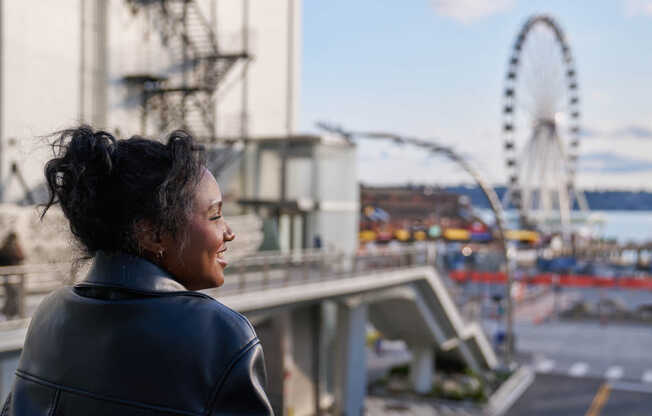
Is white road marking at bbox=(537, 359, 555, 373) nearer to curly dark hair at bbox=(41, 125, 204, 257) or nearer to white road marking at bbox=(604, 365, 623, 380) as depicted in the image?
white road marking at bbox=(604, 365, 623, 380)

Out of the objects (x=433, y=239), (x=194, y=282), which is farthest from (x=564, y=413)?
(x=433, y=239)

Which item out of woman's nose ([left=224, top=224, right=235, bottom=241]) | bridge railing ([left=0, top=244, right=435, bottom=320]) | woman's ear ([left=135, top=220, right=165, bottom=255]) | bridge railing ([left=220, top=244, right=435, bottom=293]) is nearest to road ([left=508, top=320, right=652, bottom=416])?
bridge railing ([left=220, top=244, right=435, bottom=293])

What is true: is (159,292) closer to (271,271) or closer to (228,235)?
(228,235)

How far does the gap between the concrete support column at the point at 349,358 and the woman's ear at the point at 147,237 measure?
19877 mm

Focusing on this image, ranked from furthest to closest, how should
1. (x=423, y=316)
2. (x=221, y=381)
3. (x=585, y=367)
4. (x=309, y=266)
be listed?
(x=585, y=367) < (x=423, y=316) < (x=309, y=266) < (x=221, y=381)

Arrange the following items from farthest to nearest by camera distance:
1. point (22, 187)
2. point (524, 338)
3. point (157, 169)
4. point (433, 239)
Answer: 1. point (433, 239)
2. point (524, 338)
3. point (22, 187)
4. point (157, 169)

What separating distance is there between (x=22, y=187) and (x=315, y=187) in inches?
392

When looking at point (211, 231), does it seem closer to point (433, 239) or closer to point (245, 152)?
point (245, 152)

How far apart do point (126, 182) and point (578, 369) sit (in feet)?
116

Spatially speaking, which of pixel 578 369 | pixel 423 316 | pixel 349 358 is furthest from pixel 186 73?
pixel 578 369

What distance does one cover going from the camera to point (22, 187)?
54.9 ft

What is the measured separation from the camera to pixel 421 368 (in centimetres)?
2717

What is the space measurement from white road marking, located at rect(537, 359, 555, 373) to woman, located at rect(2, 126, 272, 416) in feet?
112

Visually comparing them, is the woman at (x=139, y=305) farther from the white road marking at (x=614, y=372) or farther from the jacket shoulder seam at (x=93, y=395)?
the white road marking at (x=614, y=372)
